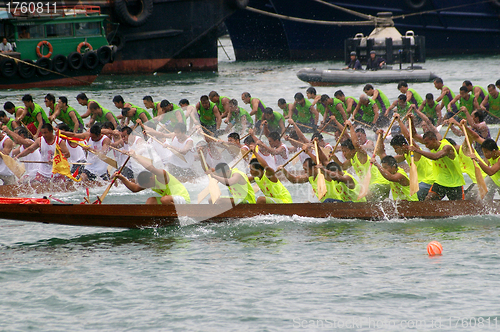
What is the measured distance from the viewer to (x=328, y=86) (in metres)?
26.6

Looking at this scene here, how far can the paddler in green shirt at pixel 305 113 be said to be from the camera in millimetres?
15375

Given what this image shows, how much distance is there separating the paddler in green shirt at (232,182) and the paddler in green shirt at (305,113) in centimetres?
593

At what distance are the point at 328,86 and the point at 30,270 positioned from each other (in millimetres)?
19454

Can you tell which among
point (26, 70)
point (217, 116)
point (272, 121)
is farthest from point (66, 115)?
point (26, 70)

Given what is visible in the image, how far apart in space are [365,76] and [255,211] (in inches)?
648

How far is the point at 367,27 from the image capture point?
37000 mm

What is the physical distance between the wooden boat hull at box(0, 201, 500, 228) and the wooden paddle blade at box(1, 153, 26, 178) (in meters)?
3.51

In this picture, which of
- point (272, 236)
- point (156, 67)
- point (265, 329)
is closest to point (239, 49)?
point (156, 67)

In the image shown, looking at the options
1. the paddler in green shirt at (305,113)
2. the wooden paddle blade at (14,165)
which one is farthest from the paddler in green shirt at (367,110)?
the wooden paddle blade at (14,165)

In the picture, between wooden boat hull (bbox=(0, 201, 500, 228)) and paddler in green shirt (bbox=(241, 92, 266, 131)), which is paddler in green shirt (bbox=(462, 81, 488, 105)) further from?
wooden boat hull (bbox=(0, 201, 500, 228))

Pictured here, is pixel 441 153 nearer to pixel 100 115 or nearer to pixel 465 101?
pixel 465 101

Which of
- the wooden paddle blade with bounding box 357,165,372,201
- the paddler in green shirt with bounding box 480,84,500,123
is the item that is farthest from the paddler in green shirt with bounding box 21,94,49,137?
the paddler in green shirt with bounding box 480,84,500,123

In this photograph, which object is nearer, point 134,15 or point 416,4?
point 134,15

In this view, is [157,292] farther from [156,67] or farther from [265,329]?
[156,67]
